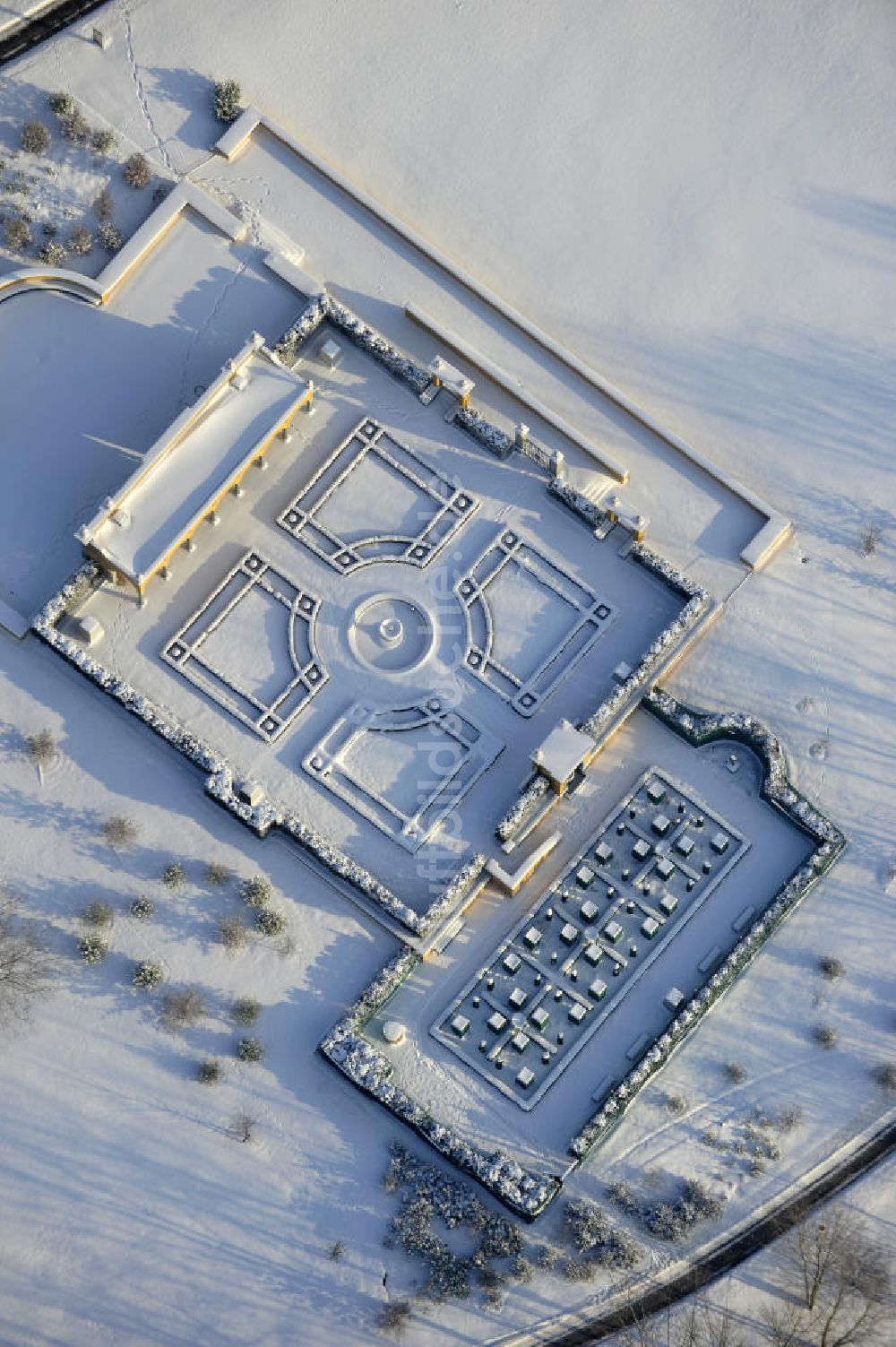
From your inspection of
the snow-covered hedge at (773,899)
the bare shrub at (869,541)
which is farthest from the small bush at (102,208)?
the bare shrub at (869,541)

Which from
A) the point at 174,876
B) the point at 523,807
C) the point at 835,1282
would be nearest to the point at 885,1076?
the point at 835,1282

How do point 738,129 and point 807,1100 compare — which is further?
point 738,129

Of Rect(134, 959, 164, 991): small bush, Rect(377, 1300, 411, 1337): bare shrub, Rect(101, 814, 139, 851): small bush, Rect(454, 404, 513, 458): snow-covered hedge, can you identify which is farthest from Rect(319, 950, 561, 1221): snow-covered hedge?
Rect(454, 404, 513, 458): snow-covered hedge

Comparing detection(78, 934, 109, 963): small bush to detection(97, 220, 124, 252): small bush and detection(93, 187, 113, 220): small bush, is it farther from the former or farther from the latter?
detection(93, 187, 113, 220): small bush

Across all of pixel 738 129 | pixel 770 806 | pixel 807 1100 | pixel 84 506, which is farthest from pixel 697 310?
pixel 807 1100

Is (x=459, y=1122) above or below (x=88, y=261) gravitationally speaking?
below

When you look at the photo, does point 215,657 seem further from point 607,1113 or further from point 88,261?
point 607,1113

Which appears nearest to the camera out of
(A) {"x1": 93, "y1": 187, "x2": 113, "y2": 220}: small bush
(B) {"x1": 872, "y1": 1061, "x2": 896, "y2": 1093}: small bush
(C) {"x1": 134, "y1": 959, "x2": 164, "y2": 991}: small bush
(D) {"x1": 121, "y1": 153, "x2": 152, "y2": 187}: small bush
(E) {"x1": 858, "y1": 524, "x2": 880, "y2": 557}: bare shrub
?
(C) {"x1": 134, "y1": 959, "x2": 164, "y2": 991}: small bush
